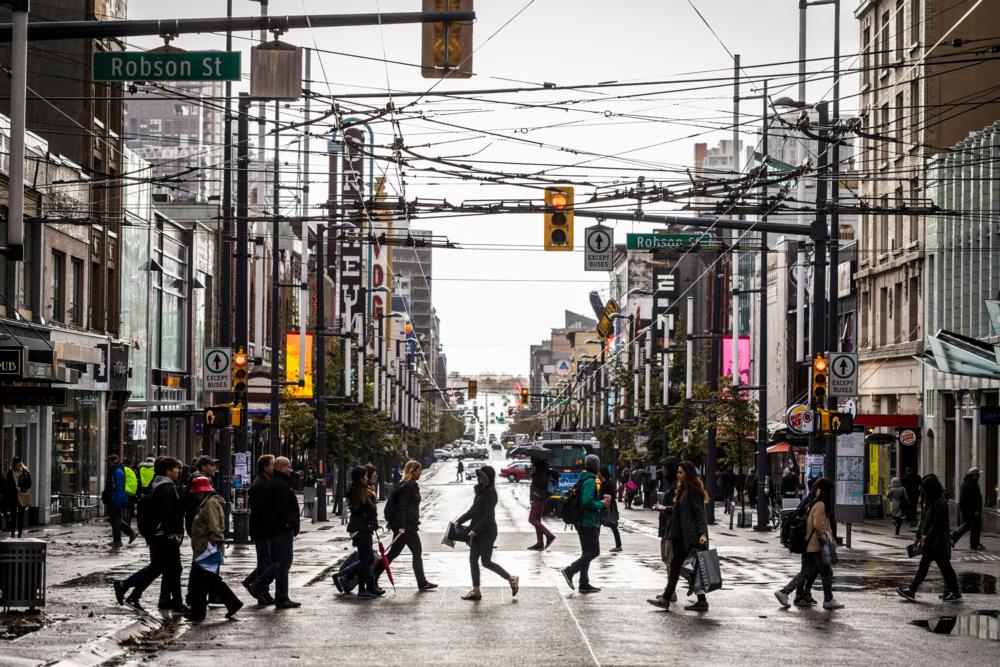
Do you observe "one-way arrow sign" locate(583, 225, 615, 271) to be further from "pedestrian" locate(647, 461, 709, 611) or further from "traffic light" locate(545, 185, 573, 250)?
"pedestrian" locate(647, 461, 709, 611)

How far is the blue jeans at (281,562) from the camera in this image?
18.8m

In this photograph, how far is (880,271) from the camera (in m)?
55.5

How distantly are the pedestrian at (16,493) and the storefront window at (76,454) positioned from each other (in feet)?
31.2

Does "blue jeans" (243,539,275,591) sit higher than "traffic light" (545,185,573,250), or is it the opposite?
"traffic light" (545,185,573,250)

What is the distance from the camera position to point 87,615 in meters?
17.3

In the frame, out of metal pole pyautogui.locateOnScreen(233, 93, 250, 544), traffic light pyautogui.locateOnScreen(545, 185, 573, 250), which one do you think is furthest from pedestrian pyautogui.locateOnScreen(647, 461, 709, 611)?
metal pole pyautogui.locateOnScreen(233, 93, 250, 544)

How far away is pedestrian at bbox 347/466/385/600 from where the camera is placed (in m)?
20.1

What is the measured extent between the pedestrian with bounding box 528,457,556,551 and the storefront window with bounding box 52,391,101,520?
15.4m

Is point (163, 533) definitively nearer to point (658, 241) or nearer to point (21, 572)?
point (21, 572)

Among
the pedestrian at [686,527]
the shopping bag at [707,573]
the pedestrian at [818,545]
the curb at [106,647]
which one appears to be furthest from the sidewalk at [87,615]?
the pedestrian at [818,545]

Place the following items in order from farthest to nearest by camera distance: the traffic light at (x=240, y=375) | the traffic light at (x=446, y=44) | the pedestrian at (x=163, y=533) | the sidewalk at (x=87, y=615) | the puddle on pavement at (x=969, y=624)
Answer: the traffic light at (x=240, y=375) < the pedestrian at (x=163, y=533) < the puddle on pavement at (x=969, y=624) < the traffic light at (x=446, y=44) < the sidewalk at (x=87, y=615)

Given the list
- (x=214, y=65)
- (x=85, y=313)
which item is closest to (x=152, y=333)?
(x=85, y=313)

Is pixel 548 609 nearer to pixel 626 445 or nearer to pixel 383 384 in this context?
pixel 383 384

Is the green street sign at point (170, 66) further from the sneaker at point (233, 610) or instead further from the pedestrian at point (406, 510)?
the pedestrian at point (406, 510)
